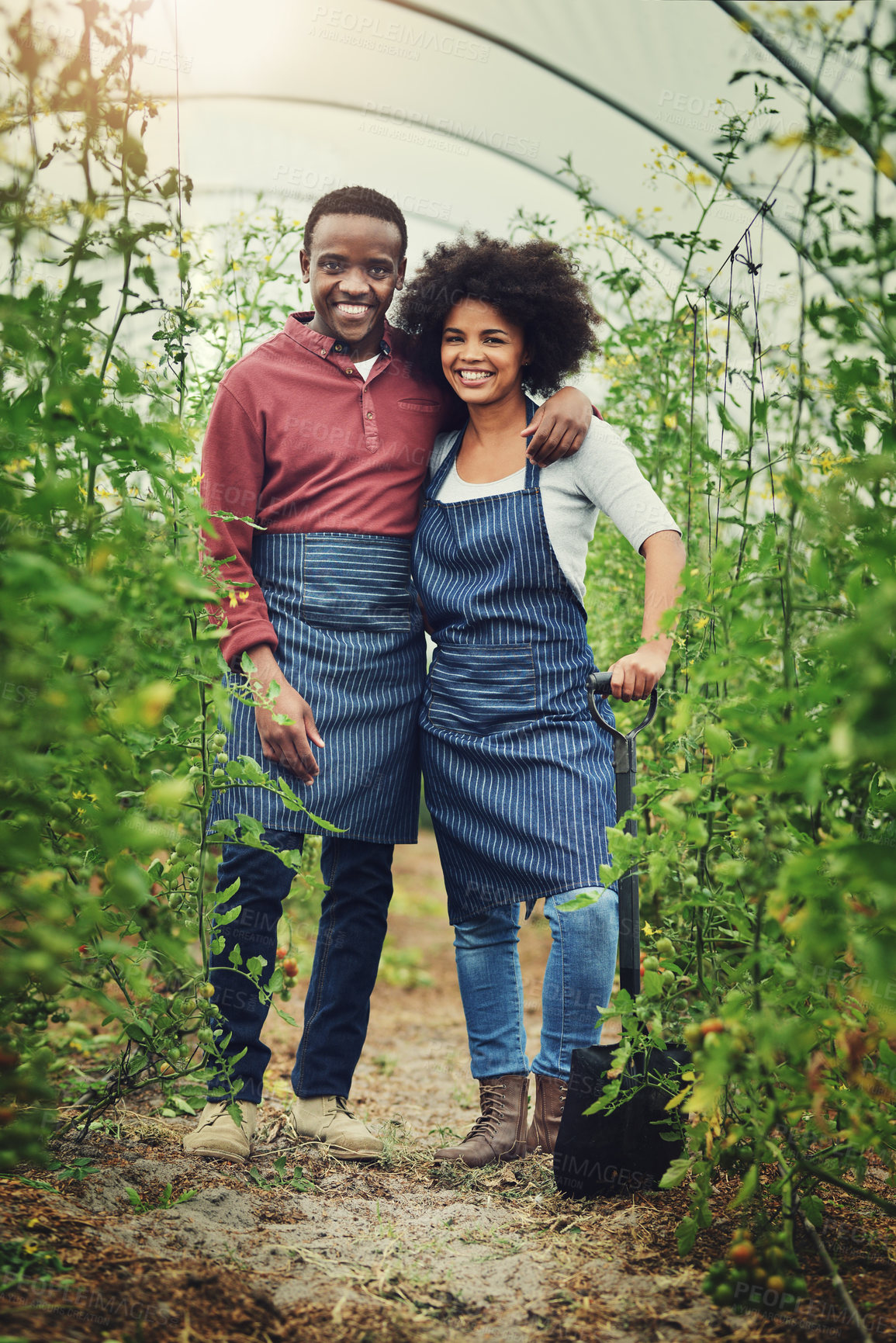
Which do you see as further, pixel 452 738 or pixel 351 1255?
pixel 452 738

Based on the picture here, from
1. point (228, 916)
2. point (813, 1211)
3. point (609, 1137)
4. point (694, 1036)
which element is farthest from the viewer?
point (609, 1137)

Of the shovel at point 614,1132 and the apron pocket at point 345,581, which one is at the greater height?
the apron pocket at point 345,581

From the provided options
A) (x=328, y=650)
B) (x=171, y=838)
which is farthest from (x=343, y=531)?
(x=171, y=838)

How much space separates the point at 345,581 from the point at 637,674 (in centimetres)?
66

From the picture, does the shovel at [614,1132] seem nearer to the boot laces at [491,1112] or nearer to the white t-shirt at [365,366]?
the boot laces at [491,1112]

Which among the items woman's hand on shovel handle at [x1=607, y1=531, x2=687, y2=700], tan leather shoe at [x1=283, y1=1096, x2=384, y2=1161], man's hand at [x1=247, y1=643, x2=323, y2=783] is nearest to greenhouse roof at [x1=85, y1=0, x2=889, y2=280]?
woman's hand on shovel handle at [x1=607, y1=531, x2=687, y2=700]

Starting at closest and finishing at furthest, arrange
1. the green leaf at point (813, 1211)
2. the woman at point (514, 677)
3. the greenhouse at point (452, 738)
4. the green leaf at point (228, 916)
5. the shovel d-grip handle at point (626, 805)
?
the greenhouse at point (452, 738) < the green leaf at point (813, 1211) < the green leaf at point (228, 916) < the shovel d-grip handle at point (626, 805) < the woman at point (514, 677)

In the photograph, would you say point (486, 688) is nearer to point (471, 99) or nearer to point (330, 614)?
point (330, 614)

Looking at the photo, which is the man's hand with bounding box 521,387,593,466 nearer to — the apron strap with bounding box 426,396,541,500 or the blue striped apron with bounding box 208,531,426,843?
the apron strap with bounding box 426,396,541,500

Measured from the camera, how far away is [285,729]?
A: 2.10 meters

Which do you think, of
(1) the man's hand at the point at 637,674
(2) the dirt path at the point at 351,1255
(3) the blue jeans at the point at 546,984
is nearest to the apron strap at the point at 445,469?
(1) the man's hand at the point at 637,674

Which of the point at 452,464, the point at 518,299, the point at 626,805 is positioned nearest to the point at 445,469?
the point at 452,464

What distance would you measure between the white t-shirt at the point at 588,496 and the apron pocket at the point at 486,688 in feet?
0.69

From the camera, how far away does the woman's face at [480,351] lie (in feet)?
7.42
